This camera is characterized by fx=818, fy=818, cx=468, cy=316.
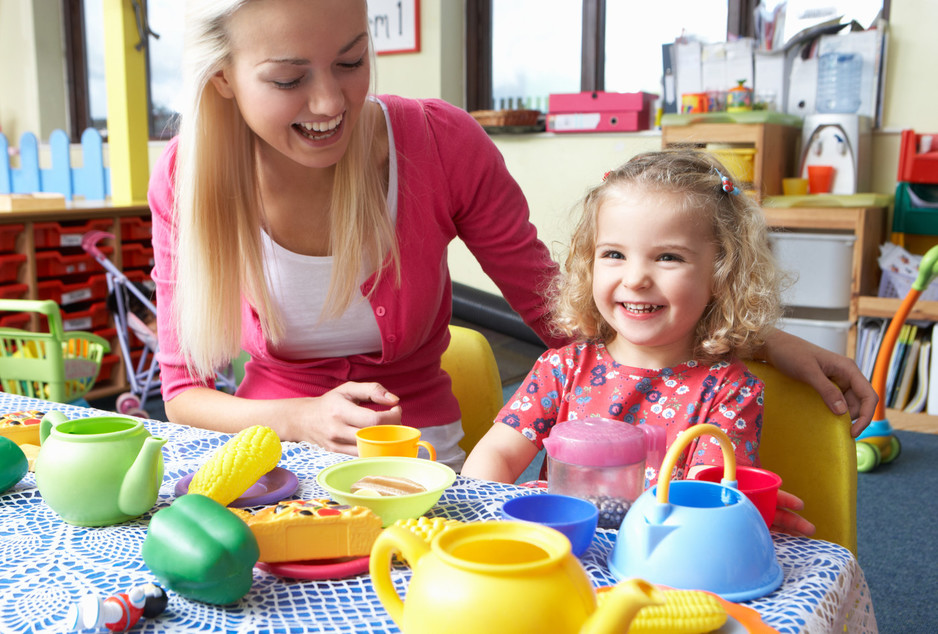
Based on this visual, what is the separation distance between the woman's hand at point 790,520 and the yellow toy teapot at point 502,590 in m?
0.36

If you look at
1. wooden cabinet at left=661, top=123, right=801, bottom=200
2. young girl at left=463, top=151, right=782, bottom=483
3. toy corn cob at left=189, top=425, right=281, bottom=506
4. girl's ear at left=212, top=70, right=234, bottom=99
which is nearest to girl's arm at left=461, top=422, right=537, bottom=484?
young girl at left=463, top=151, right=782, bottom=483

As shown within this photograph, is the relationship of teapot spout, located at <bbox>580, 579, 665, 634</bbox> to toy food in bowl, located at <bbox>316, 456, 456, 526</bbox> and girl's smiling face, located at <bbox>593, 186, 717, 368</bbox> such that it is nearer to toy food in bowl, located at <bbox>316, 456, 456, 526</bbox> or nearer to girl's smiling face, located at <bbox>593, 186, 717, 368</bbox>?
toy food in bowl, located at <bbox>316, 456, 456, 526</bbox>

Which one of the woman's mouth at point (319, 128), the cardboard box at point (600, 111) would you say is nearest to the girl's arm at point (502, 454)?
the woman's mouth at point (319, 128)

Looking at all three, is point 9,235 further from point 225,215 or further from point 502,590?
point 502,590

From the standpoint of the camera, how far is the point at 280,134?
42.1 inches

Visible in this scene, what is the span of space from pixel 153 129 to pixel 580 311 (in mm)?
4983

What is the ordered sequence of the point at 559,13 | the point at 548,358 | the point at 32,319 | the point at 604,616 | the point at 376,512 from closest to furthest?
1. the point at 604,616
2. the point at 376,512
3. the point at 548,358
4. the point at 32,319
5. the point at 559,13

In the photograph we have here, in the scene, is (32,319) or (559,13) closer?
(32,319)

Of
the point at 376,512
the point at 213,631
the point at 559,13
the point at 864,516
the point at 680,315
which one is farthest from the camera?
the point at 559,13

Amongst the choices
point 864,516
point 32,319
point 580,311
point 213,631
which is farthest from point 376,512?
point 32,319

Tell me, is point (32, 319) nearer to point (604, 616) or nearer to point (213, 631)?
point (213, 631)

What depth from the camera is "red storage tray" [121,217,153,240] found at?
344 centimetres

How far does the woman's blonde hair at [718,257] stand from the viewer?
104 centimetres

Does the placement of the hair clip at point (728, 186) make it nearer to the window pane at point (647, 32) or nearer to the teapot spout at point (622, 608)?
the teapot spout at point (622, 608)
